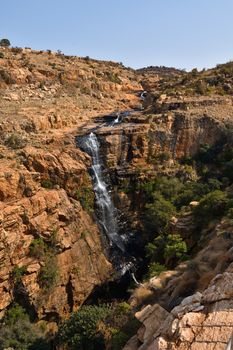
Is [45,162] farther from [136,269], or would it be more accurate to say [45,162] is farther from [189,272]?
[189,272]

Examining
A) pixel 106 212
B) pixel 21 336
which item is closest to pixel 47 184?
pixel 106 212

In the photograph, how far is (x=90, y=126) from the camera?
104ft

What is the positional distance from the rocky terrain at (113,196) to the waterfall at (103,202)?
52 centimetres

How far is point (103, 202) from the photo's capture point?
25.8 metres

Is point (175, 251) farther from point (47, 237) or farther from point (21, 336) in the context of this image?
point (21, 336)

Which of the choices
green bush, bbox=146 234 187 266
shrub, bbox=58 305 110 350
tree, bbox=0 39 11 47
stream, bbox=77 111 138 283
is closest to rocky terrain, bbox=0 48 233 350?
stream, bbox=77 111 138 283

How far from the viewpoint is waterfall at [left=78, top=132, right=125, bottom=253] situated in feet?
81.9

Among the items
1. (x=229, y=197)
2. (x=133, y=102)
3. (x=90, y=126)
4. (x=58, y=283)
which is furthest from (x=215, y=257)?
(x=133, y=102)

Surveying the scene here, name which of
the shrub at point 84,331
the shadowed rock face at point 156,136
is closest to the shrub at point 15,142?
the shadowed rock face at point 156,136

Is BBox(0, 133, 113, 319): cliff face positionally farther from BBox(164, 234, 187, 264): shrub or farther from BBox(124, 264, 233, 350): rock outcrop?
BBox(124, 264, 233, 350): rock outcrop

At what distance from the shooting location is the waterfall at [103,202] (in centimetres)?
2495

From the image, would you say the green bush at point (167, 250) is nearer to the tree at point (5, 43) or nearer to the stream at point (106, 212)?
the stream at point (106, 212)

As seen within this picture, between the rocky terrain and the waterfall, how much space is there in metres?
0.52

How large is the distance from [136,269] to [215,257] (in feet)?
33.3
